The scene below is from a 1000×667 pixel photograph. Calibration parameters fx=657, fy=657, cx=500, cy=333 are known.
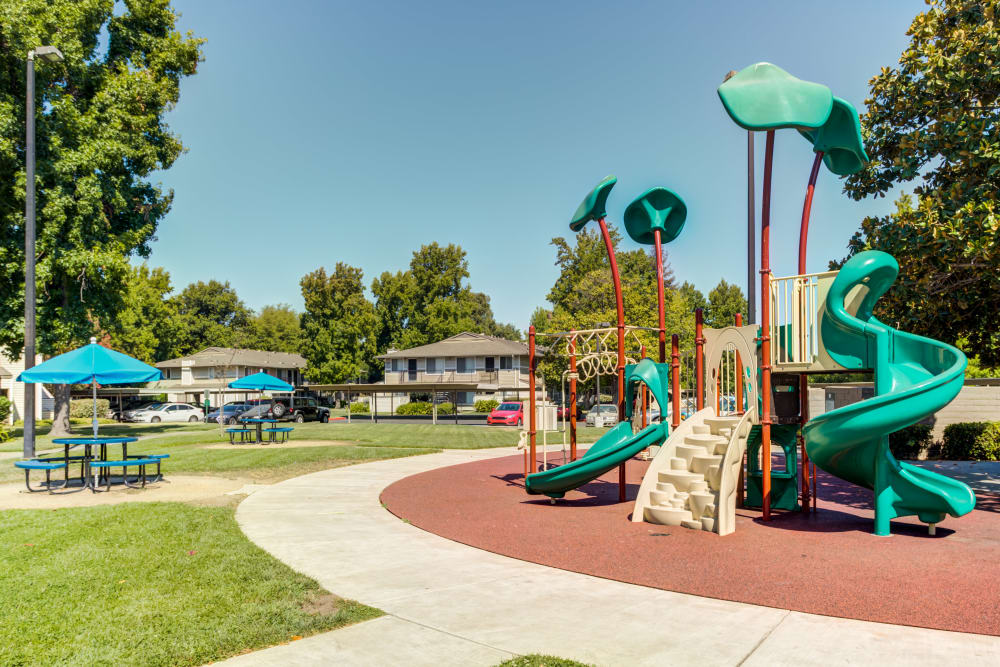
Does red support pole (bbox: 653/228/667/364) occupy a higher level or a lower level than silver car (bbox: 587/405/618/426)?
higher

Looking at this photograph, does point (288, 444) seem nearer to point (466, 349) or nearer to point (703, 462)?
point (703, 462)

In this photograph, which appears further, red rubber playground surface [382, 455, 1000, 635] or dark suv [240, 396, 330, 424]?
dark suv [240, 396, 330, 424]

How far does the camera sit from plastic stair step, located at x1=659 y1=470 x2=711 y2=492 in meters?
9.55

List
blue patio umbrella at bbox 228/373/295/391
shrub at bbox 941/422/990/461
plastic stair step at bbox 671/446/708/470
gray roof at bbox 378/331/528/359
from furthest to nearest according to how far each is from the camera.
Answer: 1. gray roof at bbox 378/331/528/359
2. blue patio umbrella at bbox 228/373/295/391
3. shrub at bbox 941/422/990/461
4. plastic stair step at bbox 671/446/708/470

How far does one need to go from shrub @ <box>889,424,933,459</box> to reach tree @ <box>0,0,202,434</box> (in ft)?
86.4

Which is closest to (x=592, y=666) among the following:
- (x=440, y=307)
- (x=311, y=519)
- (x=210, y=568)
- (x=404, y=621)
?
(x=404, y=621)

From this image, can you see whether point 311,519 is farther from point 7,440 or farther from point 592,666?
point 7,440

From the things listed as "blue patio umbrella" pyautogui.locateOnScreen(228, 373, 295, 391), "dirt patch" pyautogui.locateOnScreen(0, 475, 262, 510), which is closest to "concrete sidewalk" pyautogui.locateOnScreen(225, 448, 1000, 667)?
"dirt patch" pyautogui.locateOnScreen(0, 475, 262, 510)

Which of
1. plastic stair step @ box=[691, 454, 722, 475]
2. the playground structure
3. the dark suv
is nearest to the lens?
the playground structure

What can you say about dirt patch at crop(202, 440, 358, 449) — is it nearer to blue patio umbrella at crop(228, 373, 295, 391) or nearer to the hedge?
blue patio umbrella at crop(228, 373, 295, 391)

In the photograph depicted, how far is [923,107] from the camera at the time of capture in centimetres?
1201

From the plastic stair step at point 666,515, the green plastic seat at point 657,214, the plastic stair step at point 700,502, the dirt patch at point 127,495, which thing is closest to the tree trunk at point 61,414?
the dirt patch at point 127,495

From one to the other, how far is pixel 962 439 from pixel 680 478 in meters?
11.9

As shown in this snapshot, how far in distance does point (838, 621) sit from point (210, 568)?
19.2ft
